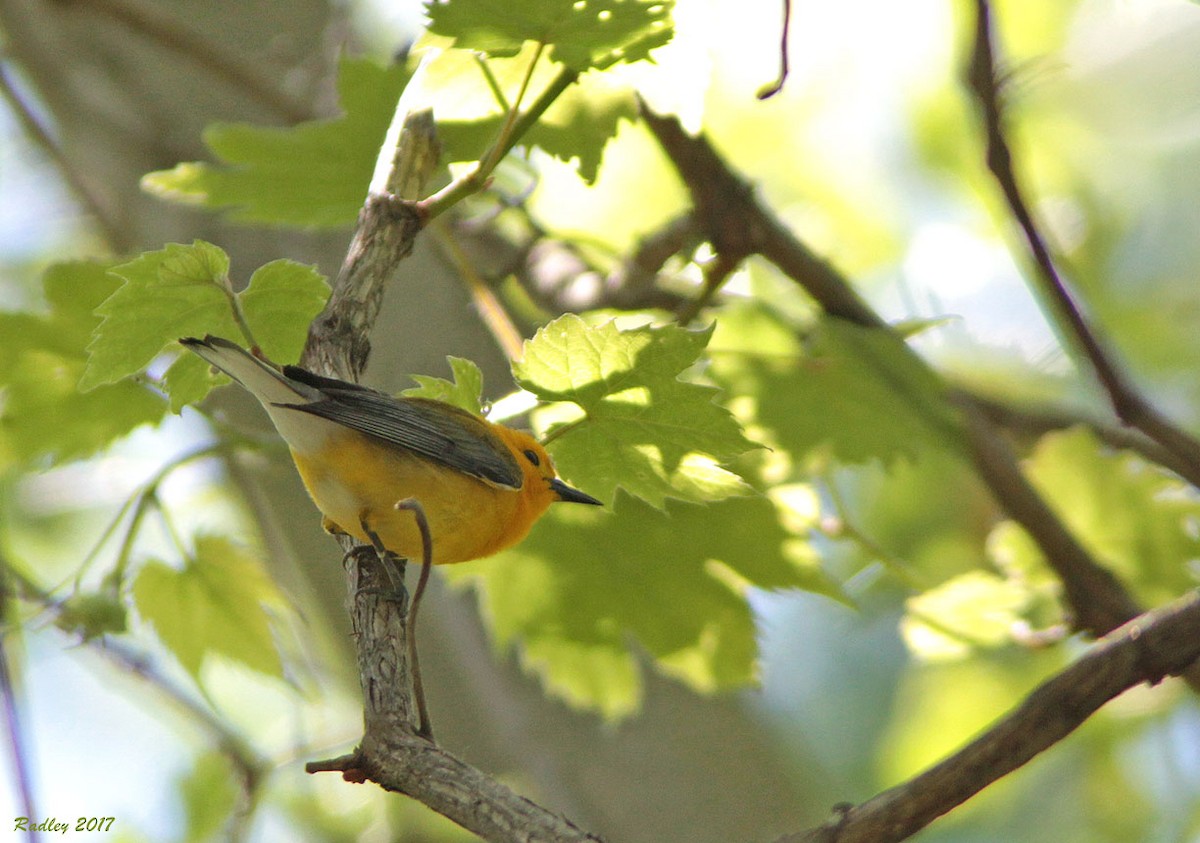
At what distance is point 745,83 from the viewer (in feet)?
15.5

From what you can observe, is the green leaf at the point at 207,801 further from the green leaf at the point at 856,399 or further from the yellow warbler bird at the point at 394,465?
the green leaf at the point at 856,399

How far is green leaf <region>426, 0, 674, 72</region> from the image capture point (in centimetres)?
187

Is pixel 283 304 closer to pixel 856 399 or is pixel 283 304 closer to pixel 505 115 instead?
pixel 505 115

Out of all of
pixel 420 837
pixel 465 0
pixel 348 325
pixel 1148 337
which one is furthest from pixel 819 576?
pixel 1148 337

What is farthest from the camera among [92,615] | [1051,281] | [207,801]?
[207,801]

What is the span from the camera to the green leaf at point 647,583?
2.88 m

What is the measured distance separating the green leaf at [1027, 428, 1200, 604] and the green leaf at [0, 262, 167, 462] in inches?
100

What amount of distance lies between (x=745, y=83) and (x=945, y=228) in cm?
121

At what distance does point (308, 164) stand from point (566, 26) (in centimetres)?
106

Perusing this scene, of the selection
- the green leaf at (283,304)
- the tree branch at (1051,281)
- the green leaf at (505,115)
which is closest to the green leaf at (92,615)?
the green leaf at (283,304)

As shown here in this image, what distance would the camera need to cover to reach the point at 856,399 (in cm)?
293

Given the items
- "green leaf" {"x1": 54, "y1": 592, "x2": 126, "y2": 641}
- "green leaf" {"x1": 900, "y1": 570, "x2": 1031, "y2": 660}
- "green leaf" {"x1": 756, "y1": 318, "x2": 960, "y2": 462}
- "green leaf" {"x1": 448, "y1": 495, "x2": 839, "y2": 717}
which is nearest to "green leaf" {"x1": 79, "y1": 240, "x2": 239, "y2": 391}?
"green leaf" {"x1": 54, "y1": 592, "x2": 126, "y2": 641}

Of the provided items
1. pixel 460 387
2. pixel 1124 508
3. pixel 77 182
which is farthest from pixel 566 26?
pixel 77 182

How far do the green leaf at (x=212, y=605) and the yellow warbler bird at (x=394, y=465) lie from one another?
0.37 meters
